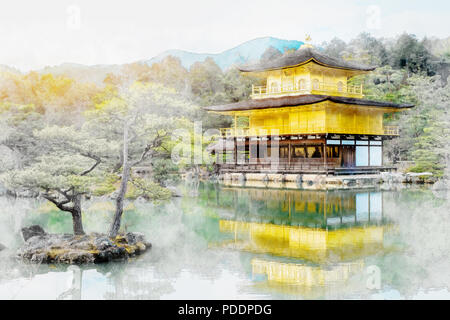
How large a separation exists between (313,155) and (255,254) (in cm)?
1415

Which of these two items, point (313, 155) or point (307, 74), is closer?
point (313, 155)

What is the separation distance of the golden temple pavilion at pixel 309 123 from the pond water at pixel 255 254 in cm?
744

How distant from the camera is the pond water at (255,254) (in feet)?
17.6

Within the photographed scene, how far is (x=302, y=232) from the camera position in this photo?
8.49 m

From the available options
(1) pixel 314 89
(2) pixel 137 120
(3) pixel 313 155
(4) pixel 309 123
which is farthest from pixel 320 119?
(2) pixel 137 120

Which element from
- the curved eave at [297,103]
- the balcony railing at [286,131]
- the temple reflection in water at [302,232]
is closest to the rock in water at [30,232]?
the temple reflection in water at [302,232]

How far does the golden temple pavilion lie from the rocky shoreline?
1218 cm

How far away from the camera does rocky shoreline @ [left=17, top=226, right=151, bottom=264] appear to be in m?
6.57

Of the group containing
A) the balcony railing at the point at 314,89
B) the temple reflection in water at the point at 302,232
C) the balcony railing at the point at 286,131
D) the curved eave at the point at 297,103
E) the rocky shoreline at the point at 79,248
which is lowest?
the temple reflection in water at the point at 302,232

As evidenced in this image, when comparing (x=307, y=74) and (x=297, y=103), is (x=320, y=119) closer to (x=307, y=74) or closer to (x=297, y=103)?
(x=297, y=103)

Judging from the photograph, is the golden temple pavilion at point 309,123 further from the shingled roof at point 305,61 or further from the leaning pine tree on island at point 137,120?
the leaning pine tree on island at point 137,120

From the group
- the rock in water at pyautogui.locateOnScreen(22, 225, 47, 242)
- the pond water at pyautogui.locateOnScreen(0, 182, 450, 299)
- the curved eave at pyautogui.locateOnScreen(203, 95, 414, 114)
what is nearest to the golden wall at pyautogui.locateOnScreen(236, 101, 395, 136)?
the curved eave at pyautogui.locateOnScreen(203, 95, 414, 114)
